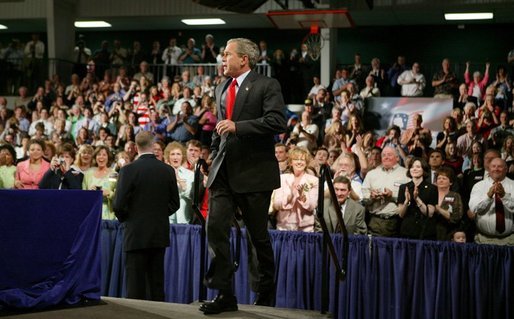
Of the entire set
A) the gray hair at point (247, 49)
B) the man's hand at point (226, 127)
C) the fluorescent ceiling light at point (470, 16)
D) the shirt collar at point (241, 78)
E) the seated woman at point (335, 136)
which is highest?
the fluorescent ceiling light at point (470, 16)

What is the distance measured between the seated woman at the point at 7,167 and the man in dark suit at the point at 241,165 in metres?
5.79

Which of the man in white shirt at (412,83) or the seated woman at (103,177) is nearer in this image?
the seated woman at (103,177)

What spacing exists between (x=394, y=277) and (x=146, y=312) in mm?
2921

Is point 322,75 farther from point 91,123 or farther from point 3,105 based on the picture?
point 3,105

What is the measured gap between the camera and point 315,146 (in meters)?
11.7

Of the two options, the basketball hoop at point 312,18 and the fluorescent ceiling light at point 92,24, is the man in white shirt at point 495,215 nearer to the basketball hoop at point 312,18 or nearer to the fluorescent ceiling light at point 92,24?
the basketball hoop at point 312,18

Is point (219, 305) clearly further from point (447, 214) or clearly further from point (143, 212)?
point (447, 214)

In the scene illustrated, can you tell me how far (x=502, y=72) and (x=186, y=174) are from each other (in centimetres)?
815

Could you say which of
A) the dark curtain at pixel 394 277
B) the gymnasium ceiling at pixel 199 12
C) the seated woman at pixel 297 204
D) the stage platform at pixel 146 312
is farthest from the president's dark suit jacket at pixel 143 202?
the gymnasium ceiling at pixel 199 12

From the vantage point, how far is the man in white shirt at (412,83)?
15789mm

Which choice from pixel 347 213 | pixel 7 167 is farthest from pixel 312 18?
pixel 347 213

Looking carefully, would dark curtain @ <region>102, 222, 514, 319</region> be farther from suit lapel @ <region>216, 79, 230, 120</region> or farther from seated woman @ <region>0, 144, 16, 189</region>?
seated woman @ <region>0, 144, 16, 189</region>

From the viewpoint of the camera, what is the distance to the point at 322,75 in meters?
18.1

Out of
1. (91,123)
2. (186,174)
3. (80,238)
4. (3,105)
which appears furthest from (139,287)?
(3,105)
